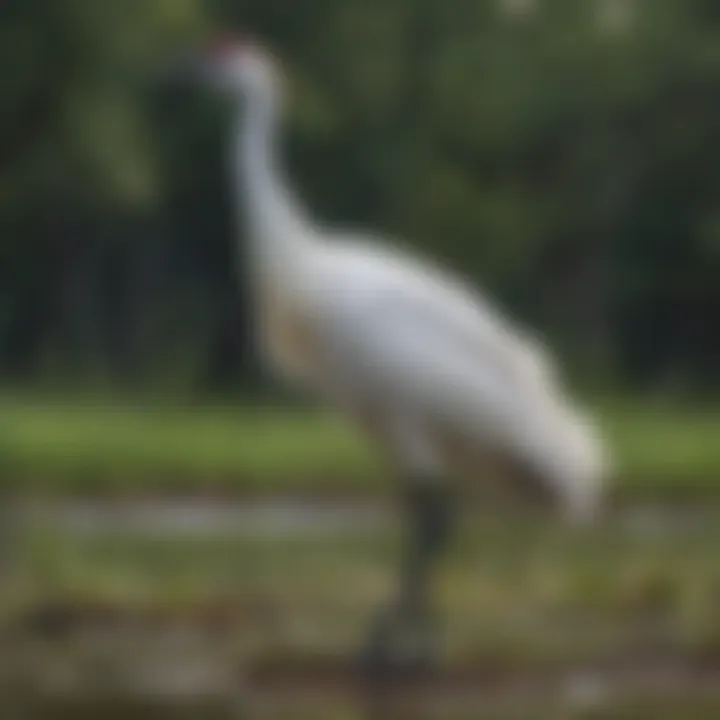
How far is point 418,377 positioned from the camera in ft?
25.1

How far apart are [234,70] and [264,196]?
26.5 inches

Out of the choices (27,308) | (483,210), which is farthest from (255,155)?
(483,210)

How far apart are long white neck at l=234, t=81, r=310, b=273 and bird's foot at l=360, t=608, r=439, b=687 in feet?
3.89

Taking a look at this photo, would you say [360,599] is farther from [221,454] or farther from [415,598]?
[221,454]

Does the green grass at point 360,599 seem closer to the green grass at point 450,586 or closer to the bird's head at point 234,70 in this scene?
the green grass at point 450,586

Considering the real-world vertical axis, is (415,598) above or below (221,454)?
below

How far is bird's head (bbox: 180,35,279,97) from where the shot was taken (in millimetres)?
8445

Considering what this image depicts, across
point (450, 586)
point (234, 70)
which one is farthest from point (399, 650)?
point (234, 70)

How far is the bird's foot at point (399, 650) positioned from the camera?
284 inches

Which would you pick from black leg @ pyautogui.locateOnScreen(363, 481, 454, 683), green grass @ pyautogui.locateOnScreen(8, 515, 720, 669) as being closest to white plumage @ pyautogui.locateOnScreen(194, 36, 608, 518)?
black leg @ pyautogui.locateOnScreen(363, 481, 454, 683)

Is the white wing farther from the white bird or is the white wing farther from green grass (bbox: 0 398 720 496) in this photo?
green grass (bbox: 0 398 720 496)

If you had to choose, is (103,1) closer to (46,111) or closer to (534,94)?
(46,111)

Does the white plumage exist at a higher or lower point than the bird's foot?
higher

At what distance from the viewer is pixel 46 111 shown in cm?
1300
